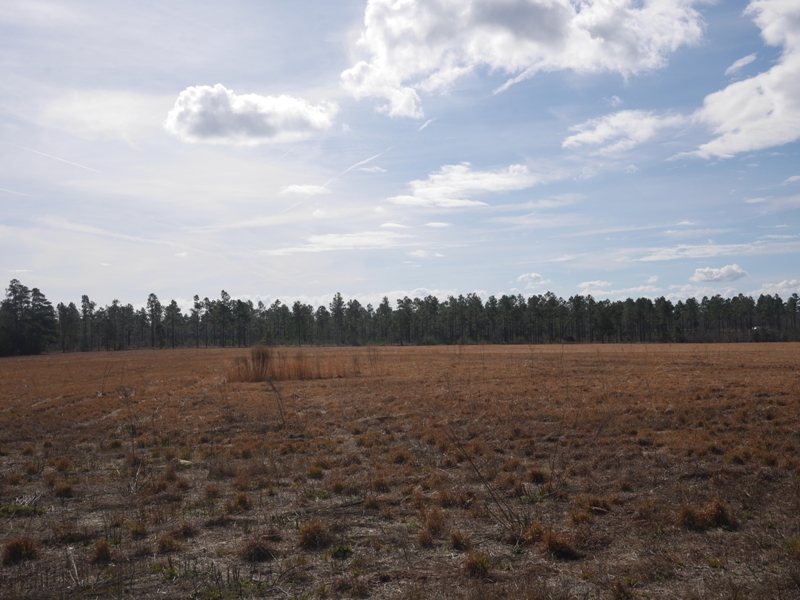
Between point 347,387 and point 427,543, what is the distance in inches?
751

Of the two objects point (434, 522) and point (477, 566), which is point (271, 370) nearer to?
point (434, 522)

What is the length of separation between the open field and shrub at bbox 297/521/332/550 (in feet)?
0.11

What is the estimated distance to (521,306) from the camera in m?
142

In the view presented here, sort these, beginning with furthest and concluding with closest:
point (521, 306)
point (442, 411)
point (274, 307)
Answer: point (274, 307) < point (521, 306) < point (442, 411)

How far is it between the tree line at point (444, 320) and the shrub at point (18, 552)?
114 meters

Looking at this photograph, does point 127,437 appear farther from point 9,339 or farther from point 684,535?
point 9,339

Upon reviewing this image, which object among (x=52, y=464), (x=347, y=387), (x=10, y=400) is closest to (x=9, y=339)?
(x=10, y=400)

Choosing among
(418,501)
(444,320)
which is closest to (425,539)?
(418,501)

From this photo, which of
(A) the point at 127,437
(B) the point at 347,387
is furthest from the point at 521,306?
(A) the point at 127,437

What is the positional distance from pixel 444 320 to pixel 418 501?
145802mm

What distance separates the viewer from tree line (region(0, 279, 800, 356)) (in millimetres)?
119938

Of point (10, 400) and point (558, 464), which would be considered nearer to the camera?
point (558, 464)

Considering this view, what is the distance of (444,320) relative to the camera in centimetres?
15338

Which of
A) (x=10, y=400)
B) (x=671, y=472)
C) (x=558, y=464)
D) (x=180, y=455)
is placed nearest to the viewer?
(x=671, y=472)
